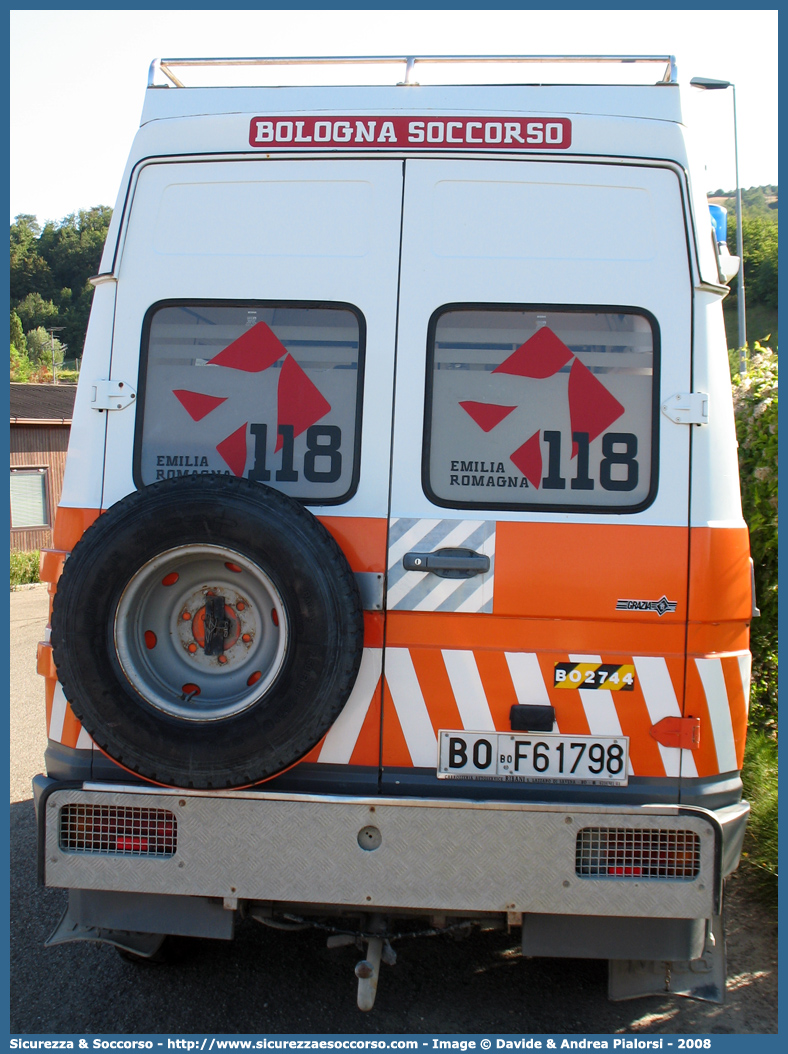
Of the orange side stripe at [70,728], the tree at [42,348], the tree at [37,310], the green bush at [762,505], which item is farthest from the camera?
the tree at [42,348]

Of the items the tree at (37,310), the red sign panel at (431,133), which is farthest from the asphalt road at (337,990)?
the tree at (37,310)

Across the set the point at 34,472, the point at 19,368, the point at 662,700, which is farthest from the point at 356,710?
the point at 19,368

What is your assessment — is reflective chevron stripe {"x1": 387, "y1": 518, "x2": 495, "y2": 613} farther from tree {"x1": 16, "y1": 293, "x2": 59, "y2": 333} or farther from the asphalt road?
tree {"x1": 16, "y1": 293, "x2": 59, "y2": 333}

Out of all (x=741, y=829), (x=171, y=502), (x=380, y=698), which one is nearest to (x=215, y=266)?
(x=171, y=502)

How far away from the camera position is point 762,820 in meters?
4.07

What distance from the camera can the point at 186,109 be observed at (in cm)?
292

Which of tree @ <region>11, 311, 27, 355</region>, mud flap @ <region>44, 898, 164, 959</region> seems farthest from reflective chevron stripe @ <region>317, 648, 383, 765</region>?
tree @ <region>11, 311, 27, 355</region>

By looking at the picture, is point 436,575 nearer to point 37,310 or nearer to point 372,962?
point 372,962

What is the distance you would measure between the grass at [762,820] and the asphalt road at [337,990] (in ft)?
0.51

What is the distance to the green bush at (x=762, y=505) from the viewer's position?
4.86m

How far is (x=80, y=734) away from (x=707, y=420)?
2.42 metres

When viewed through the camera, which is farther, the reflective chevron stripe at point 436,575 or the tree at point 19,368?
the tree at point 19,368

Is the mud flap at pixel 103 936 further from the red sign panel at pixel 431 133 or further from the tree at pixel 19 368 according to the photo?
the tree at pixel 19 368

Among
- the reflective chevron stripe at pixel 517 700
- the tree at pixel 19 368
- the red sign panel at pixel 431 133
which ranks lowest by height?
the reflective chevron stripe at pixel 517 700
